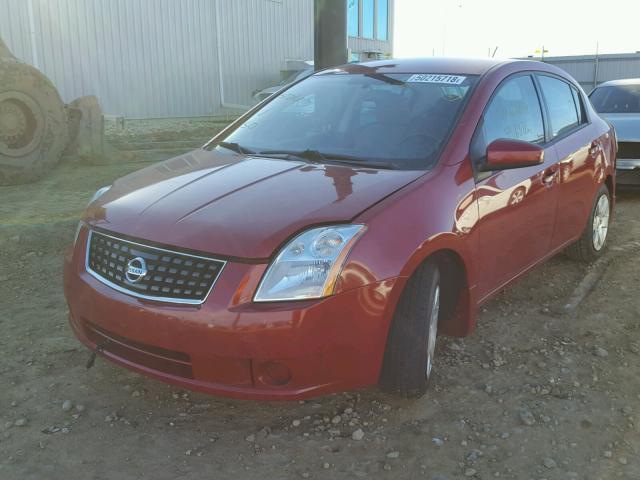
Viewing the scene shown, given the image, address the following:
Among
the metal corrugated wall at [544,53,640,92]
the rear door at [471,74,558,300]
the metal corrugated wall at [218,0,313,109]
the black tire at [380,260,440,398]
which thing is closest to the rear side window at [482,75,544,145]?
the rear door at [471,74,558,300]

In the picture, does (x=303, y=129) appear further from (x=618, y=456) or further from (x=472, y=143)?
(x=618, y=456)

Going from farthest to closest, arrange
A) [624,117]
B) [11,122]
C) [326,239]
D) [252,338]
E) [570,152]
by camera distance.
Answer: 1. [624,117]
2. [11,122]
3. [570,152]
4. [326,239]
5. [252,338]

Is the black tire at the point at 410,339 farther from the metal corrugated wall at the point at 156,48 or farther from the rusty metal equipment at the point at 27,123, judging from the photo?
the metal corrugated wall at the point at 156,48

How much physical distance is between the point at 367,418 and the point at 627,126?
647 centimetres

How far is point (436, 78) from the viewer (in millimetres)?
3719

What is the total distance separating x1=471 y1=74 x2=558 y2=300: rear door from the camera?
130 inches

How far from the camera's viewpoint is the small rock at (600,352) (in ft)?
11.4

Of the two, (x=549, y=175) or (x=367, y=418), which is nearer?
(x=367, y=418)

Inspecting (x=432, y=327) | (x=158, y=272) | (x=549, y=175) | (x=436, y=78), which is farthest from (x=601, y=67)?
(x=158, y=272)

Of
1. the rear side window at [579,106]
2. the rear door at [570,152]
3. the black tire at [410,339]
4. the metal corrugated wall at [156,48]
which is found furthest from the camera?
the metal corrugated wall at [156,48]

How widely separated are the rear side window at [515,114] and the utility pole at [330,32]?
2558mm

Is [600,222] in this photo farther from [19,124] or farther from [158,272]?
[19,124]

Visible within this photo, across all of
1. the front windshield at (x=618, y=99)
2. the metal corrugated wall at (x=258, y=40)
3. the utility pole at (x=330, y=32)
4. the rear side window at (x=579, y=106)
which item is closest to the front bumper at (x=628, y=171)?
the front windshield at (x=618, y=99)

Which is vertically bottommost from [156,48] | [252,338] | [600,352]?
[600,352]
